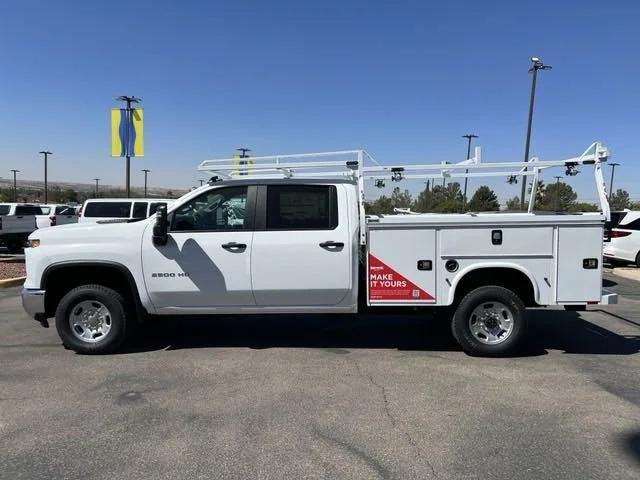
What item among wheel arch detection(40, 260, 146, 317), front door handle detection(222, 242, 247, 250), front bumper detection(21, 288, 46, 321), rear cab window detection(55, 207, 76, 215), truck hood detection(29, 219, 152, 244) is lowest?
front bumper detection(21, 288, 46, 321)

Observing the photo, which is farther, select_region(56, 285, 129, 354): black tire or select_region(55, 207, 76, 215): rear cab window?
select_region(55, 207, 76, 215): rear cab window

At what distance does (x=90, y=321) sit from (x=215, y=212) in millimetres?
1895

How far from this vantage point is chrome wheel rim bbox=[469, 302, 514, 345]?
5840mm

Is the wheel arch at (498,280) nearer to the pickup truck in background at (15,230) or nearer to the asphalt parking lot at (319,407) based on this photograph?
the asphalt parking lot at (319,407)

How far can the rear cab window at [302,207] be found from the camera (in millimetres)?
5855

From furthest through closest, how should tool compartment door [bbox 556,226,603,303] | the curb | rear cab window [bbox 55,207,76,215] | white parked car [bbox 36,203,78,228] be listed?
rear cab window [bbox 55,207,76,215], white parked car [bbox 36,203,78,228], the curb, tool compartment door [bbox 556,226,603,303]

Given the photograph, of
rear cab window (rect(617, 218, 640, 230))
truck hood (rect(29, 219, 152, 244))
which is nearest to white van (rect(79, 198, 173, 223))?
truck hood (rect(29, 219, 152, 244))

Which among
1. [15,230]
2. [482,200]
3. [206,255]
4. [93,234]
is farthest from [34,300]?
[15,230]

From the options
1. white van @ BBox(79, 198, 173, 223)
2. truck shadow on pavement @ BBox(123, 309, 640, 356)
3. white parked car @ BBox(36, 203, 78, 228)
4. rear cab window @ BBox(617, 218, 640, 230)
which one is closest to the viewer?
truck shadow on pavement @ BBox(123, 309, 640, 356)

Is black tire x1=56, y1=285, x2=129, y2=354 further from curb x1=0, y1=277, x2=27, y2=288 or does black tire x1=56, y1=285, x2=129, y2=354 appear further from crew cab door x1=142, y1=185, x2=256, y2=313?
curb x1=0, y1=277, x2=27, y2=288

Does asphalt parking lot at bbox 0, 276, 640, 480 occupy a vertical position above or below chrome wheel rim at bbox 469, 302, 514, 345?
below

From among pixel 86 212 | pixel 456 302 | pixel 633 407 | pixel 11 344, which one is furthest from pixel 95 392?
pixel 86 212

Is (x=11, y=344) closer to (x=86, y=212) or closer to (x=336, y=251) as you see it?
(x=336, y=251)

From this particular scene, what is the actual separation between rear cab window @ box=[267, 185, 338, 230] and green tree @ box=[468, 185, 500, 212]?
8.26 ft
